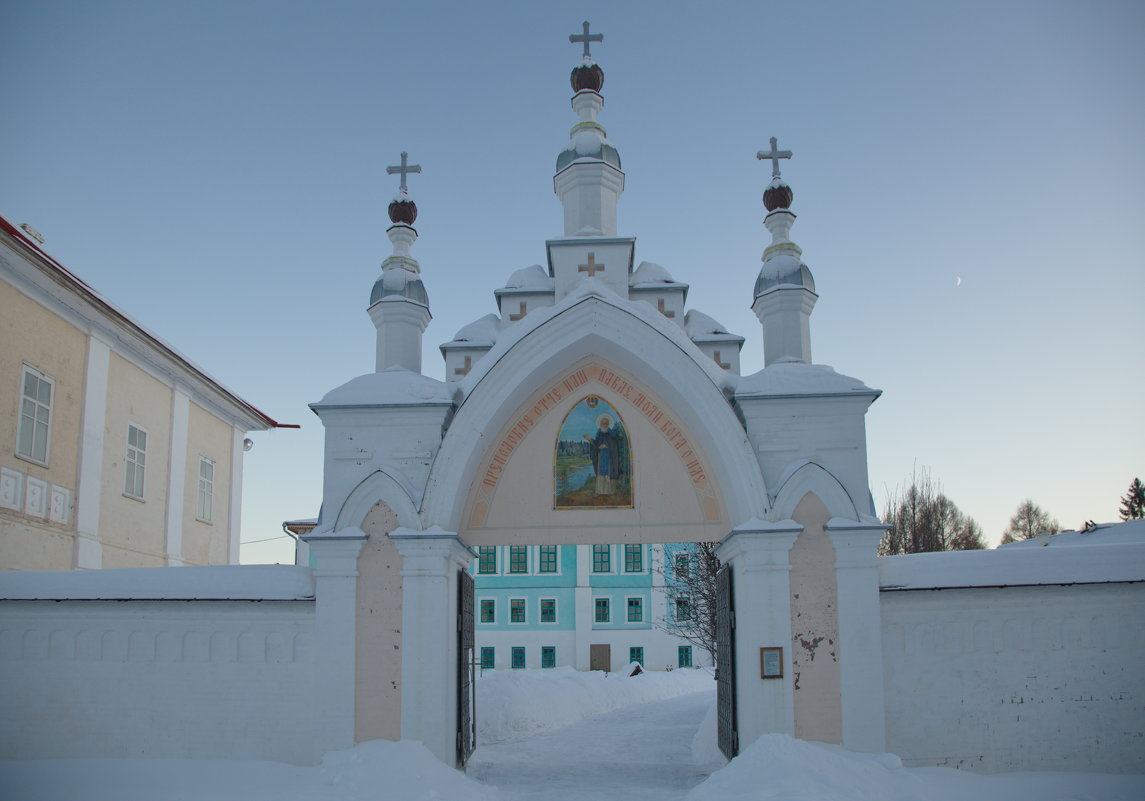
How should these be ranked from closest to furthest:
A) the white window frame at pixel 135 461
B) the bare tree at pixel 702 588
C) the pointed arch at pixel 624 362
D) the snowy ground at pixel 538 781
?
1. the snowy ground at pixel 538 781
2. the pointed arch at pixel 624 362
3. the white window frame at pixel 135 461
4. the bare tree at pixel 702 588

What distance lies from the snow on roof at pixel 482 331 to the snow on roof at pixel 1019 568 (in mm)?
5743

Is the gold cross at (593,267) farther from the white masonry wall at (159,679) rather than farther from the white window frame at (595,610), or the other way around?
the white window frame at (595,610)

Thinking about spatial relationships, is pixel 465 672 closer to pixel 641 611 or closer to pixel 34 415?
pixel 34 415

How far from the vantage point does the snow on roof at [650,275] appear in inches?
483

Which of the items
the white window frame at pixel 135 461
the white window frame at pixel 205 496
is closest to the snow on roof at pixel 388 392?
the white window frame at pixel 135 461

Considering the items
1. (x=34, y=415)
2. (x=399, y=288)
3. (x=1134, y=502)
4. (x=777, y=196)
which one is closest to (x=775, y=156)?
(x=777, y=196)

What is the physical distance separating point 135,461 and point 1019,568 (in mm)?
14518

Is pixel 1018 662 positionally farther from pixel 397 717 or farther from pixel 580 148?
pixel 580 148

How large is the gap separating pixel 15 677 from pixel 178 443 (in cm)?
851

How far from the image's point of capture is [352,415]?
1106 cm

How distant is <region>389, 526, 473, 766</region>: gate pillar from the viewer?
407 inches

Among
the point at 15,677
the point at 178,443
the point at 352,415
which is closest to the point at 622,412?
the point at 352,415

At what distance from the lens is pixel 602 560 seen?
130 ft

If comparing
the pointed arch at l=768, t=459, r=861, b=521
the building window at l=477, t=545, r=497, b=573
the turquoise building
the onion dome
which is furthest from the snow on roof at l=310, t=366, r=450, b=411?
the building window at l=477, t=545, r=497, b=573
